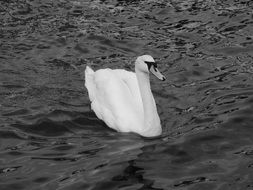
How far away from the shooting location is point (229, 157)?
9.71 metres

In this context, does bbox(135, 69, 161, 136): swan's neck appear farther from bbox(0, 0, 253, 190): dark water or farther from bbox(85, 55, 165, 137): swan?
bbox(0, 0, 253, 190): dark water

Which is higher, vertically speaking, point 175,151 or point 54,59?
point 54,59

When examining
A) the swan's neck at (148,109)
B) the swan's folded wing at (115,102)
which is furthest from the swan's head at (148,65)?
the swan's folded wing at (115,102)

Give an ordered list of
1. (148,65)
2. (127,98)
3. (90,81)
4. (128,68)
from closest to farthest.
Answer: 1. (148,65)
2. (127,98)
3. (90,81)
4. (128,68)

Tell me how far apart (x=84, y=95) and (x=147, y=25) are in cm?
419

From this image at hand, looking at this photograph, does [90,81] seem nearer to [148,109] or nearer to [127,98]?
[127,98]

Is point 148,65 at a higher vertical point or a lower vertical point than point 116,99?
higher

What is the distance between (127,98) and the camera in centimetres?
1205

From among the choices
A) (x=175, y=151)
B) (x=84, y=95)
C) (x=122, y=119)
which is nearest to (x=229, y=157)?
(x=175, y=151)

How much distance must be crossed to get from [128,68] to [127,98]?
8.90ft

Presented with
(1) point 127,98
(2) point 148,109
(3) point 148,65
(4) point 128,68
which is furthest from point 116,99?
(4) point 128,68

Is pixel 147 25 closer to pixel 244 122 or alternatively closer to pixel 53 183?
pixel 244 122

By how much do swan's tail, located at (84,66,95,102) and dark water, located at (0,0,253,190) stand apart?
0.71 ft

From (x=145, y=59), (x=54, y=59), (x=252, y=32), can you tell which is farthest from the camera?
(x=252, y=32)
